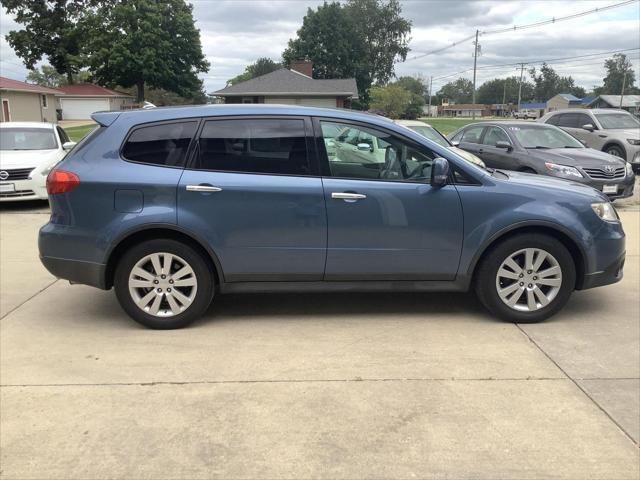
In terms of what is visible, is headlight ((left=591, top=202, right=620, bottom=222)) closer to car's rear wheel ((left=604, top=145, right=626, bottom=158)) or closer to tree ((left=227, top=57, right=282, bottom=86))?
car's rear wheel ((left=604, top=145, right=626, bottom=158))

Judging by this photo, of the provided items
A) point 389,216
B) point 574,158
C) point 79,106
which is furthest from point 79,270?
point 79,106

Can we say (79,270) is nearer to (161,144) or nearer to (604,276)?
(161,144)

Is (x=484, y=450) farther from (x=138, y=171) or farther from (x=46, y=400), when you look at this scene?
(x=138, y=171)

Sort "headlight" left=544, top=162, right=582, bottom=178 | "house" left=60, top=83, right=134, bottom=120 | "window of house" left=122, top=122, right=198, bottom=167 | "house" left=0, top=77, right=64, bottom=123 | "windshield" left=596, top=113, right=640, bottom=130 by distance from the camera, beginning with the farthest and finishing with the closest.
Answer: "house" left=60, top=83, right=134, bottom=120
"house" left=0, top=77, right=64, bottom=123
"windshield" left=596, top=113, right=640, bottom=130
"headlight" left=544, top=162, right=582, bottom=178
"window of house" left=122, top=122, right=198, bottom=167

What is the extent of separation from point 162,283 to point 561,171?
7413mm

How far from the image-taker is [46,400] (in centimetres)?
347

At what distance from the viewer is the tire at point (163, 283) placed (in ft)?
14.5

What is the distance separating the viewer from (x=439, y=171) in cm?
439

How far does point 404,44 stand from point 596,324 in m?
78.4

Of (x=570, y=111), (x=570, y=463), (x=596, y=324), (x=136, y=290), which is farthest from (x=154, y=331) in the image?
(x=570, y=111)

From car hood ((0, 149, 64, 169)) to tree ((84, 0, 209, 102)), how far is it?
44.0 m

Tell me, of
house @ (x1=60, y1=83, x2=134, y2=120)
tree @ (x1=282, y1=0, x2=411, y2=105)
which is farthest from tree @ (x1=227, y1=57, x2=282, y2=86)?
house @ (x1=60, y1=83, x2=134, y2=120)

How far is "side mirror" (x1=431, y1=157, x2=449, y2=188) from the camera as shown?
14.4 feet

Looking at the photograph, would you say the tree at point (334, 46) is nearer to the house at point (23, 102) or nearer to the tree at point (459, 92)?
the house at point (23, 102)
